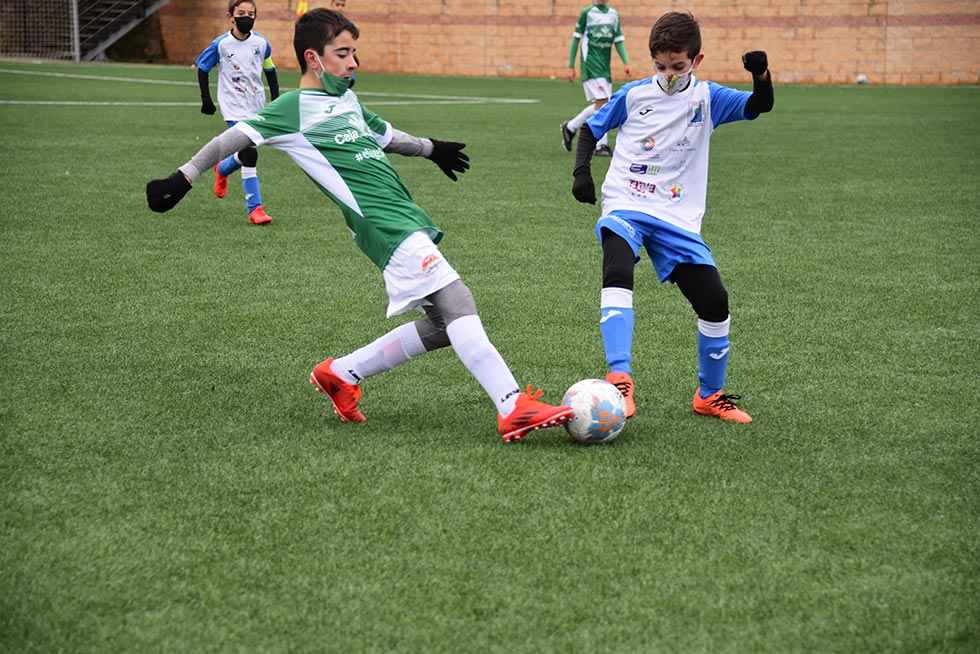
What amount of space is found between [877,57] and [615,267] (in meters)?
27.2

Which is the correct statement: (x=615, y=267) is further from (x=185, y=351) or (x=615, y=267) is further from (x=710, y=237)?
(x=710, y=237)

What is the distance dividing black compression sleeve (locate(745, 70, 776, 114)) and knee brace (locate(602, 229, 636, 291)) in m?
0.75

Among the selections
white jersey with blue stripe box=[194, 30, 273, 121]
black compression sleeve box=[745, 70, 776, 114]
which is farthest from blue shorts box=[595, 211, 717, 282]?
white jersey with blue stripe box=[194, 30, 273, 121]

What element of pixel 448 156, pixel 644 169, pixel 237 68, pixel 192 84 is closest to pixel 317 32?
pixel 448 156

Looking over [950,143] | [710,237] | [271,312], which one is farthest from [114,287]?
[950,143]

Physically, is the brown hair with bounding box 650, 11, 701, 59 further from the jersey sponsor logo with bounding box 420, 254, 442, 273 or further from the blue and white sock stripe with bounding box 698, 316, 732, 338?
the jersey sponsor logo with bounding box 420, 254, 442, 273

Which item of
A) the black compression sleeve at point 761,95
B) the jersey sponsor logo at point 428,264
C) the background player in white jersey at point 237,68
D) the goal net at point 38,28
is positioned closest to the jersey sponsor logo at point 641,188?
the black compression sleeve at point 761,95

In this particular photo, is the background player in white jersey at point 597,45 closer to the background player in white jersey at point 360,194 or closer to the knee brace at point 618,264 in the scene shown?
the knee brace at point 618,264

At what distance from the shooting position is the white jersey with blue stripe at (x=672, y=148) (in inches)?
207

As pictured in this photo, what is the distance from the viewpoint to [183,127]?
17.1 m

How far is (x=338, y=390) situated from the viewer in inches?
195

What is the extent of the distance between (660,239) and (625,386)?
Answer: 25.8 inches

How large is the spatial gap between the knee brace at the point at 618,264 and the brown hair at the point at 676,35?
79 centimetres

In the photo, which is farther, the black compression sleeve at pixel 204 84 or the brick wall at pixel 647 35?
the brick wall at pixel 647 35
